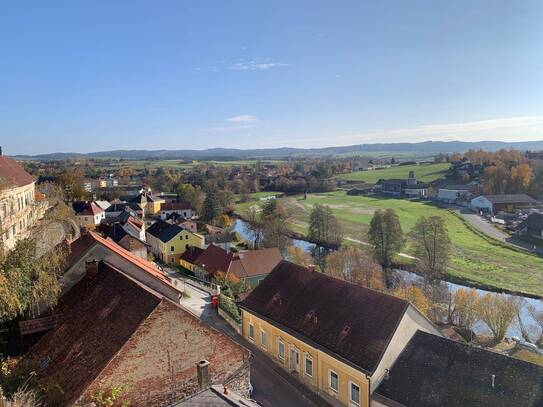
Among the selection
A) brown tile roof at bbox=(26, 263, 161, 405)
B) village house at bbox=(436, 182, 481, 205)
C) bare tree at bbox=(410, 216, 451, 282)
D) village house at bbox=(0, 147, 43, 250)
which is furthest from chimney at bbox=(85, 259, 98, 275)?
village house at bbox=(436, 182, 481, 205)

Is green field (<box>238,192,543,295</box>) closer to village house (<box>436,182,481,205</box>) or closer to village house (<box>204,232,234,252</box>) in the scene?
village house (<box>436,182,481,205</box>)

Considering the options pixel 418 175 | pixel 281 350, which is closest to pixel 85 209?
pixel 281 350

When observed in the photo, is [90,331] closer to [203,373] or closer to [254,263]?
[203,373]

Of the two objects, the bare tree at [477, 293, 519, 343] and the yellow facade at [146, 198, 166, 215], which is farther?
the yellow facade at [146, 198, 166, 215]

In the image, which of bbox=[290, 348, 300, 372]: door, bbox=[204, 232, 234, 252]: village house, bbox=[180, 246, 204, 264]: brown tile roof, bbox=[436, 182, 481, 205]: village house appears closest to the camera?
bbox=[290, 348, 300, 372]: door

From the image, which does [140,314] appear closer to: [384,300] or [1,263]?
[1,263]

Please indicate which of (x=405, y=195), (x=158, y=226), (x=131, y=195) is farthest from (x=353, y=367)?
(x=405, y=195)

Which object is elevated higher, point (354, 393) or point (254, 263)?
point (354, 393)
